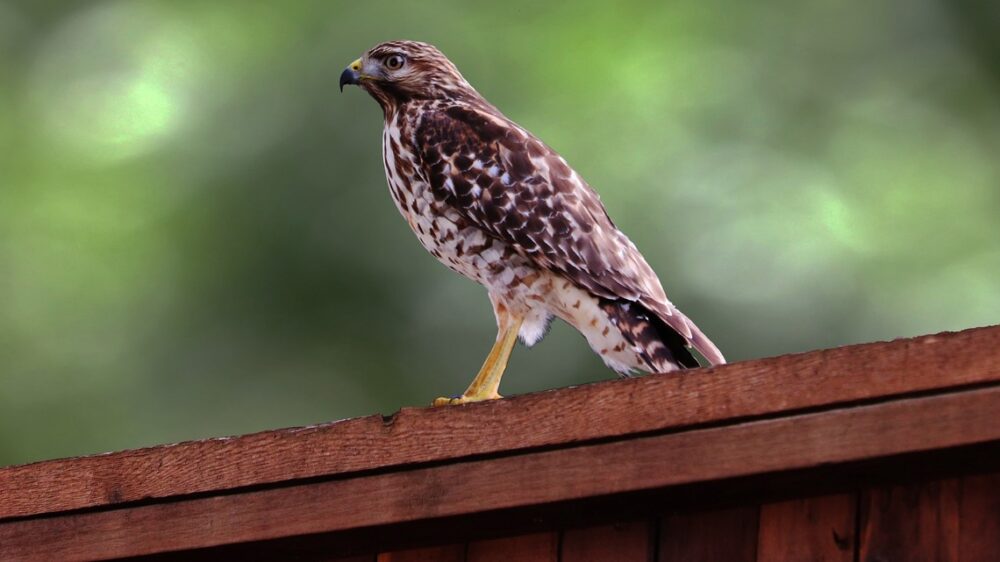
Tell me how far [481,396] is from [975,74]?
8588mm

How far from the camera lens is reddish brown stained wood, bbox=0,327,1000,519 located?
2.41 meters

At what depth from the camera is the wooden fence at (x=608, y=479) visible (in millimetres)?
2418

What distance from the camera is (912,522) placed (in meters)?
2.48

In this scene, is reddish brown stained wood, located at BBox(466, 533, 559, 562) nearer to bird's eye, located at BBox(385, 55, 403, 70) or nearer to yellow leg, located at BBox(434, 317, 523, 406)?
yellow leg, located at BBox(434, 317, 523, 406)

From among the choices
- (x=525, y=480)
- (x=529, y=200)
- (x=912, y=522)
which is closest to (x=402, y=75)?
(x=529, y=200)

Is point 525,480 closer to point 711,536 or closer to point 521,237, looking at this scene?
point 711,536

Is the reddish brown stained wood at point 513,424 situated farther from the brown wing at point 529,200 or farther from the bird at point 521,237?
the brown wing at point 529,200

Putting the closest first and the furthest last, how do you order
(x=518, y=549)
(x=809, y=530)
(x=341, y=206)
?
(x=809, y=530)
(x=518, y=549)
(x=341, y=206)

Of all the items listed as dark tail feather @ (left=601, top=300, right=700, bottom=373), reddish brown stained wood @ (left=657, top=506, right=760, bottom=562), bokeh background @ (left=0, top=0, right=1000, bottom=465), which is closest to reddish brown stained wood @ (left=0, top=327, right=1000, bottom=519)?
reddish brown stained wood @ (left=657, top=506, right=760, bottom=562)

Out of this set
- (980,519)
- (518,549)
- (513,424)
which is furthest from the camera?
(518,549)

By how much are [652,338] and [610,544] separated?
1.16 meters

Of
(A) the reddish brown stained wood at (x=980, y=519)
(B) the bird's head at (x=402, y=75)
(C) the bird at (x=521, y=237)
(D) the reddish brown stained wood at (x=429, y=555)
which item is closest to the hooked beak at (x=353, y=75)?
(B) the bird's head at (x=402, y=75)

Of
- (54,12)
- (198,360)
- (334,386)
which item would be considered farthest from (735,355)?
(54,12)

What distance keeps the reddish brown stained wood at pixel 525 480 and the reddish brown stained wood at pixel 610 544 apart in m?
0.13
